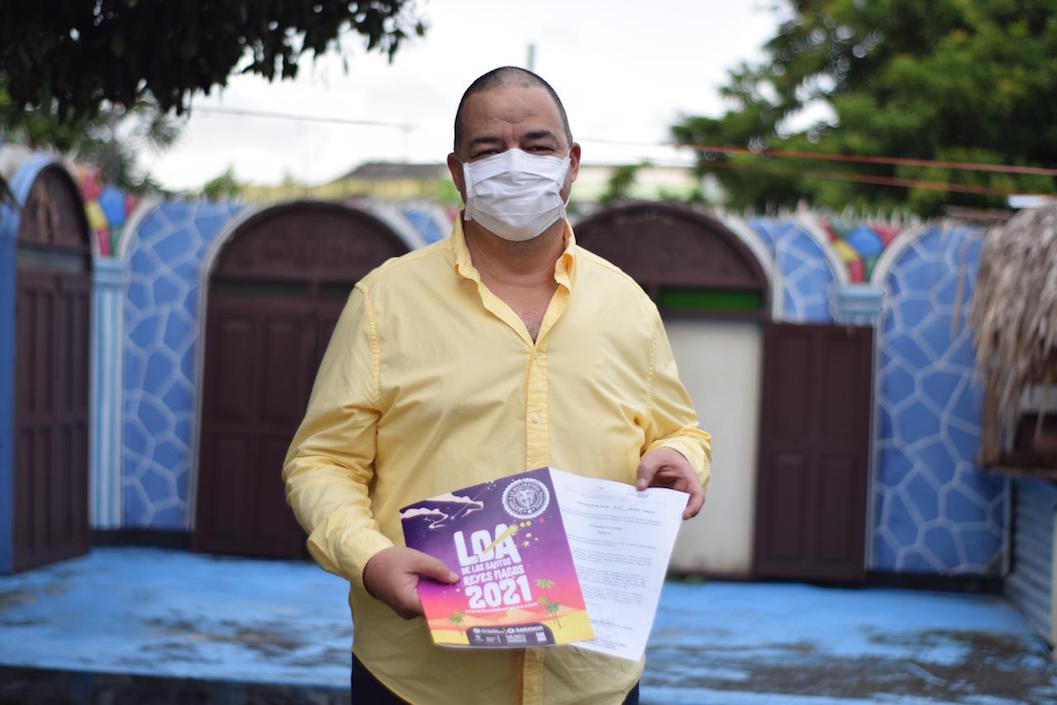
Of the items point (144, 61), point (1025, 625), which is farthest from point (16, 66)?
point (1025, 625)

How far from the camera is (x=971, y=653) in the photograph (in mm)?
6996

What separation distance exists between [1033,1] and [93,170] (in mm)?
9861

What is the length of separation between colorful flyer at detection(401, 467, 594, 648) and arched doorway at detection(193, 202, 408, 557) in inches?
280

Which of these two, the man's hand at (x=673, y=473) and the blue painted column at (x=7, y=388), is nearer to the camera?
the man's hand at (x=673, y=473)

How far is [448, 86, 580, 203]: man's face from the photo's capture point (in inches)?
82.7

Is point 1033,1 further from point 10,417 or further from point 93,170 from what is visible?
point 10,417

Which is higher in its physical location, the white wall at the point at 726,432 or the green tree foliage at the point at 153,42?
the green tree foliage at the point at 153,42

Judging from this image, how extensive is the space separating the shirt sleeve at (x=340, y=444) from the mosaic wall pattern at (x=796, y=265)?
691 cm

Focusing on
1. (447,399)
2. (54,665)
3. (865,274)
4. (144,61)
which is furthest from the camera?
(865,274)

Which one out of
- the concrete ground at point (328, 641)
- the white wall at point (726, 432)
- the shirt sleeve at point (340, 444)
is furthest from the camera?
the white wall at point (726, 432)

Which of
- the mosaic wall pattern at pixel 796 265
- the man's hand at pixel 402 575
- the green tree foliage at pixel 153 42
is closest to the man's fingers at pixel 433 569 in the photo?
the man's hand at pixel 402 575

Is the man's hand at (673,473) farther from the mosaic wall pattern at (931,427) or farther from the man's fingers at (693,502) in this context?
the mosaic wall pattern at (931,427)

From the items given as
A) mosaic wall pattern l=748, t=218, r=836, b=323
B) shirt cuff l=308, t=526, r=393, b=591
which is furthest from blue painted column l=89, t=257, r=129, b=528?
shirt cuff l=308, t=526, r=393, b=591

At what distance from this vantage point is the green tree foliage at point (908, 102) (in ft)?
41.9
